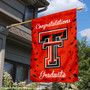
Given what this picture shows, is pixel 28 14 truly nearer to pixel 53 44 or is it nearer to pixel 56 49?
pixel 53 44

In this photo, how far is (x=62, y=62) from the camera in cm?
535

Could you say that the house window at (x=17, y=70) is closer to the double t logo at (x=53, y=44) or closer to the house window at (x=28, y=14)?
the house window at (x=28, y=14)

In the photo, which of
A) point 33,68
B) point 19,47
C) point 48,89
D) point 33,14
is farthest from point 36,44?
point 33,14

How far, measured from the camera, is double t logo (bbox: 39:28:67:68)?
546 centimetres

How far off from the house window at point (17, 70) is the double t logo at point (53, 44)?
4.13 metres

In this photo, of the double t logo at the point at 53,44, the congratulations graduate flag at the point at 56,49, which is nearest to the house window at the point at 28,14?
the congratulations graduate flag at the point at 56,49

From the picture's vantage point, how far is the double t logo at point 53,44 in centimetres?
546

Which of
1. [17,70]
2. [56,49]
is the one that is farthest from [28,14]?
[56,49]

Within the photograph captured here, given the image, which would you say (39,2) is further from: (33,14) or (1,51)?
(1,51)

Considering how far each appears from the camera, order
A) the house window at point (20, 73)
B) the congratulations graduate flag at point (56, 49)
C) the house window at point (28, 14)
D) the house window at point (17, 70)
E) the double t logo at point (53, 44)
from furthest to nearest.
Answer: the house window at point (28, 14)
the house window at point (20, 73)
the house window at point (17, 70)
the double t logo at point (53, 44)
the congratulations graduate flag at point (56, 49)

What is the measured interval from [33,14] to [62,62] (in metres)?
7.26

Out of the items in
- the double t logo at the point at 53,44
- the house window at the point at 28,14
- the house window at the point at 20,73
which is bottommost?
the house window at the point at 20,73

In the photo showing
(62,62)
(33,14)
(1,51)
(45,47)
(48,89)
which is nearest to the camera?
(62,62)

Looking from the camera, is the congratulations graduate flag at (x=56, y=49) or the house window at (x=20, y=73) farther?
the house window at (x=20, y=73)
